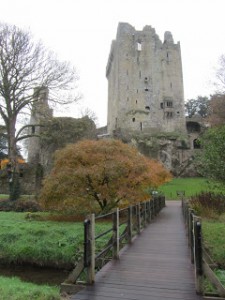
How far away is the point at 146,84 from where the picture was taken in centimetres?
5509

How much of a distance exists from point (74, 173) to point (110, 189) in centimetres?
197

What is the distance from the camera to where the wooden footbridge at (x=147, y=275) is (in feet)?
16.6

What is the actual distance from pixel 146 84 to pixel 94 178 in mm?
42932

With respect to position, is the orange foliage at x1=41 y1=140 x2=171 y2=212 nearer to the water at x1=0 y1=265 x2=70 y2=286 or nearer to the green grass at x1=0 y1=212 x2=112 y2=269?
A: the green grass at x1=0 y1=212 x2=112 y2=269

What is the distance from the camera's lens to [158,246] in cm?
914

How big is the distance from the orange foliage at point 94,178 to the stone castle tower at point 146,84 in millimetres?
37607

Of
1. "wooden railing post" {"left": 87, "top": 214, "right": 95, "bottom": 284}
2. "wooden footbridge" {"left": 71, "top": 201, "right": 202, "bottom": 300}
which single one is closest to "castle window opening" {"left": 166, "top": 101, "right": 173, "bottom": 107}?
"wooden footbridge" {"left": 71, "top": 201, "right": 202, "bottom": 300}

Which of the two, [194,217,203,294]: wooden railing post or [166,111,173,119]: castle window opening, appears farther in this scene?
[166,111,173,119]: castle window opening

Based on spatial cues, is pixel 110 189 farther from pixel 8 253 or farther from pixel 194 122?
pixel 194 122

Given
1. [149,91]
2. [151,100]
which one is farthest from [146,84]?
[151,100]

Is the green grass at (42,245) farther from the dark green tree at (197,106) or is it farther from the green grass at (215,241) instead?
the dark green tree at (197,106)

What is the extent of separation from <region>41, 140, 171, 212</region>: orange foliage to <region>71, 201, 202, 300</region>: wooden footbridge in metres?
5.51

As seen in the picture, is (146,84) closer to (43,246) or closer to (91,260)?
(43,246)

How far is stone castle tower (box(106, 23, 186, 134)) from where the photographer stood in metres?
54.1
